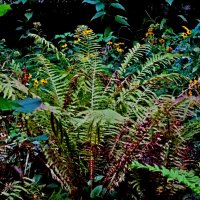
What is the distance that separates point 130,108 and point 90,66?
417mm

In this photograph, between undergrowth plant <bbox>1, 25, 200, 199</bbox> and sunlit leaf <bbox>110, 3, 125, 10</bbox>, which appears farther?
sunlit leaf <bbox>110, 3, 125, 10</bbox>

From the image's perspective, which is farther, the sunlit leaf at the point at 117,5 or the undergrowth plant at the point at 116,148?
the sunlit leaf at the point at 117,5

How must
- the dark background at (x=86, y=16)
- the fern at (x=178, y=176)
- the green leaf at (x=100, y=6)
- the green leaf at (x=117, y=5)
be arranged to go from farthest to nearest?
the dark background at (x=86, y=16) → the green leaf at (x=100, y=6) → the green leaf at (x=117, y=5) → the fern at (x=178, y=176)

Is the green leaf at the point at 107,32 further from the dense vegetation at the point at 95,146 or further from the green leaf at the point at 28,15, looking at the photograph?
the dense vegetation at the point at 95,146

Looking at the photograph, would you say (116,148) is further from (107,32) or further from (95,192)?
(107,32)

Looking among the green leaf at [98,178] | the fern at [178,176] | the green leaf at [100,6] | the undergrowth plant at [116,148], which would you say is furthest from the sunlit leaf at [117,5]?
the fern at [178,176]

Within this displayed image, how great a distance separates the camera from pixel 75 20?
5.79m

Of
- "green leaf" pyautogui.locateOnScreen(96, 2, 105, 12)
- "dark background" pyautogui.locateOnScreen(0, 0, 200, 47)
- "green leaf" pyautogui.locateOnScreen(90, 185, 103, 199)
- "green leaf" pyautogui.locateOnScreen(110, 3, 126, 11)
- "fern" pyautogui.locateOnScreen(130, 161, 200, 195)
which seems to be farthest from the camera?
"dark background" pyautogui.locateOnScreen(0, 0, 200, 47)

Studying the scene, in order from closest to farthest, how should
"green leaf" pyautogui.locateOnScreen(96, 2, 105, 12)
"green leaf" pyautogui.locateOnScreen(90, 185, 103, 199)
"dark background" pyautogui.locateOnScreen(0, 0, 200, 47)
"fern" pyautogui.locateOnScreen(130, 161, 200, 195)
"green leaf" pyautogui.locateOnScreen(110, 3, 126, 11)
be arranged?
"fern" pyautogui.locateOnScreen(130, 161, 200, 195)
"green leaf" pyautogui.locateOnScreen(90, 185, 103, 199)
"green leaf" pyautogui.locateOnScreen(110, 3, 126, 11)
"green leaf" pyautogui.locateOnScreen(96, 2, 105, 12)
"dark background" pyautogui.locateOnScreen(0, 0, 200, 47)

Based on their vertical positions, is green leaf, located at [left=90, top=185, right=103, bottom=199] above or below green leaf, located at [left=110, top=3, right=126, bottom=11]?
above

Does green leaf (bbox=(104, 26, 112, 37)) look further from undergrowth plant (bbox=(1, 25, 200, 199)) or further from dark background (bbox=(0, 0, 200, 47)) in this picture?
undergrowth plant (bbox=(1, 25, 200, 199))

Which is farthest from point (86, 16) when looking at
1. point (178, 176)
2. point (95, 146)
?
point (178, 176)

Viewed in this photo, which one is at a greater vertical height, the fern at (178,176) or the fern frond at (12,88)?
the fern frond at (12,88)

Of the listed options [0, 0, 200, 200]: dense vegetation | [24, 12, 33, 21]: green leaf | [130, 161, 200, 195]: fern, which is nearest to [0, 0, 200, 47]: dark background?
[24, 12, 33, 21]: green leaf
